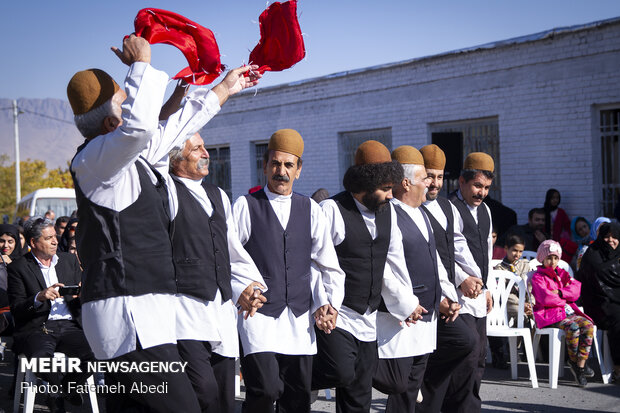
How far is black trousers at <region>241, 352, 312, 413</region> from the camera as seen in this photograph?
4266mm

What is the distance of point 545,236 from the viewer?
10.7 metres

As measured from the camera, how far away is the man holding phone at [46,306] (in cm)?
613

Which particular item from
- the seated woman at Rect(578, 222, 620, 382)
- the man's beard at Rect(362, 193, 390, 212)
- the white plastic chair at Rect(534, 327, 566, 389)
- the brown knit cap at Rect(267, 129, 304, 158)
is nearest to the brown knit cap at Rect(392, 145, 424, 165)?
the man's beard at Rect(362, 193, 390, 212)

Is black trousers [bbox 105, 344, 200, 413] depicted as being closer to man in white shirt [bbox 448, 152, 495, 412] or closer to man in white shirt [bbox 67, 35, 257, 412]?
man in white shirt [bbox 67, 35, 257, 412]

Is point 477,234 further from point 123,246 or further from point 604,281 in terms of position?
point 123,246

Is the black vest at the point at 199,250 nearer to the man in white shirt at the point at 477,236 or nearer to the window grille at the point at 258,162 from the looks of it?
the man in white shirt at the point at 477,236

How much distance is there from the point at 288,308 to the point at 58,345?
283cm

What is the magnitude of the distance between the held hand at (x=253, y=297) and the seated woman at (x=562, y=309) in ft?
14.9

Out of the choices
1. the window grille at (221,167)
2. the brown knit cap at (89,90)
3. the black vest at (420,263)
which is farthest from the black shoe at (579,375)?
the window grille at (221,167)

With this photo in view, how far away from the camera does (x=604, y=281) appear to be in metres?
7.99

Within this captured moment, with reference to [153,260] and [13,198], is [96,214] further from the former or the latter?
[13,198]

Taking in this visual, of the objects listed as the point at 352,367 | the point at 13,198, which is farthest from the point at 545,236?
the point at 13,198

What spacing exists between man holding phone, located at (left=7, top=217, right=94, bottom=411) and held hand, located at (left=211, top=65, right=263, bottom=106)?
3.29m

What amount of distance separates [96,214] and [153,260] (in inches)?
11.2
